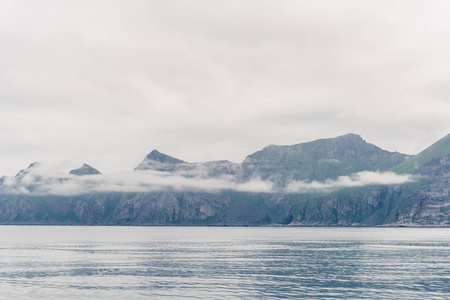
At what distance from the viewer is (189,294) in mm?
76000

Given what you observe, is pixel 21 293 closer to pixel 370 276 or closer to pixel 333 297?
pixel 333 297

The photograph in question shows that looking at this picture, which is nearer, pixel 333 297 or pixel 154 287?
pixel 333 297

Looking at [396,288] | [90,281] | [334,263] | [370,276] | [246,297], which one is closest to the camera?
[246,297]

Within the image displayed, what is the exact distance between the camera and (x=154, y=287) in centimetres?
8356

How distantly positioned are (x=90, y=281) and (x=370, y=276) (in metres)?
55.1

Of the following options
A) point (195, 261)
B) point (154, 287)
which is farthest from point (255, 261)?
point (154, 287)

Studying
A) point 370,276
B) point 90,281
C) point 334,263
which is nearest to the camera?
point 90,281

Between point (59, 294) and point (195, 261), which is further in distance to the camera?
point (195, 261)

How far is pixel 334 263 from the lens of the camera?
125625mm

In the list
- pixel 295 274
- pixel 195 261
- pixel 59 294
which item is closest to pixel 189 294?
pixel 59 294

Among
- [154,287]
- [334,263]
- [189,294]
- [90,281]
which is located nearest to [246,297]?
[189,294]

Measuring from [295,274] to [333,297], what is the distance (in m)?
28.9

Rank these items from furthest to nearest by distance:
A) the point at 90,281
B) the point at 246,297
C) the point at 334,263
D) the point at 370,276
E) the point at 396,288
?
the point at 334,263 < the point at 370,276 < the point at 90,281 < the point at 396,288 < the point at 246,297

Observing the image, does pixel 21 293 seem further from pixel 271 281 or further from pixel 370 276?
pixel 370 276
